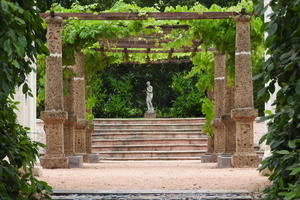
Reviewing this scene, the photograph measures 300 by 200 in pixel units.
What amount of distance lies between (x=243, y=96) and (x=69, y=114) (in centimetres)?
438

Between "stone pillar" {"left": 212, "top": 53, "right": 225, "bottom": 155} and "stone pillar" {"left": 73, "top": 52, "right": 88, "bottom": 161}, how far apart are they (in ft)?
11.6

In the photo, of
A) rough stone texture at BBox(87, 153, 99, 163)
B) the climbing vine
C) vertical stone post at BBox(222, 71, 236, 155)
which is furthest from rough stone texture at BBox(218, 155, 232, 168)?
rough stone texture at BBox(87, 153, 99, 163)

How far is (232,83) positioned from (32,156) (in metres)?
10.2

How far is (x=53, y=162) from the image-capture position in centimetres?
1327

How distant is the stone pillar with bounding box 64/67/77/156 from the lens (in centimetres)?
1478

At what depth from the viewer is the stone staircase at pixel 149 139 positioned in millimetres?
20719

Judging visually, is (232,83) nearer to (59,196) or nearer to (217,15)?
(217,15)

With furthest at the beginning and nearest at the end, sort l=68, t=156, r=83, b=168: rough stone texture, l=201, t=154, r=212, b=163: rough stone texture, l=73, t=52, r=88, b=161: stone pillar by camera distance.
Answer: l=201, t=154, r=212, b=163: rough stone texture, l=73, t=52, r=88, b=161: stone pillar, l=68, t=156, r=83, b=168: rough stone texture

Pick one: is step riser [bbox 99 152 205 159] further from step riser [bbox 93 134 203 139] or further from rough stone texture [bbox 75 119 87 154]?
rough stone texture [bbox 75 119 87 154]

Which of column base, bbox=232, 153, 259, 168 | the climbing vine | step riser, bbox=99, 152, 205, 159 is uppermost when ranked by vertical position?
the climbing vine

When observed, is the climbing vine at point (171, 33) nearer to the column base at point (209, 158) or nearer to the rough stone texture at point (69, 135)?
the rough stone texture at point (69, 135)

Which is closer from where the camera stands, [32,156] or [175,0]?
[32,156]

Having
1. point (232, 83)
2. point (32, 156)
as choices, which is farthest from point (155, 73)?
point (32, 156)

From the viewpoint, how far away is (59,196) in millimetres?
7652
